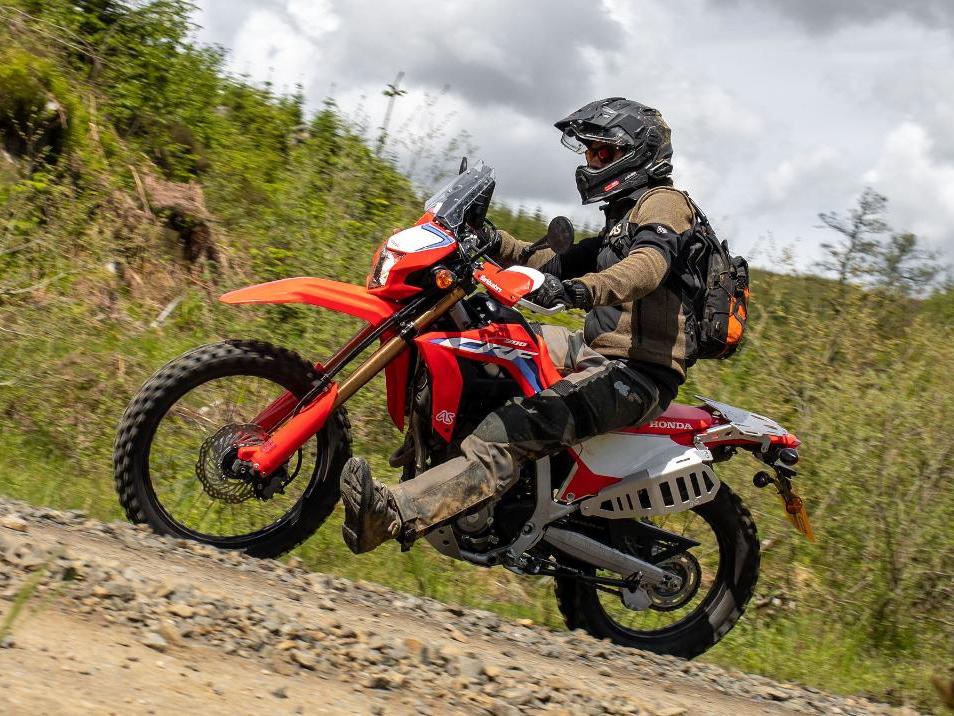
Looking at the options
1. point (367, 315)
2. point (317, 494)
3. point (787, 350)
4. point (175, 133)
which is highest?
point (175, 133)

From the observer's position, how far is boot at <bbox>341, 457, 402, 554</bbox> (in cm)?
482

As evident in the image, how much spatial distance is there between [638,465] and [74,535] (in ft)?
8.48

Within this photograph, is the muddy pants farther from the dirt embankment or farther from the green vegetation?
the green vegetation

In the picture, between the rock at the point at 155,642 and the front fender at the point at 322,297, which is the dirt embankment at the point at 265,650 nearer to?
the rock at the point at 155,642

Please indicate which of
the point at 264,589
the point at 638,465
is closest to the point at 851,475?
the point at 638,465

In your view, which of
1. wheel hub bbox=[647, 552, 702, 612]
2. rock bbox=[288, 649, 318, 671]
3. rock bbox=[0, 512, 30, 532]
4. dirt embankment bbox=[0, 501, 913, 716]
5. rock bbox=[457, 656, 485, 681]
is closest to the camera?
dirt embankment bbox=[0, 501, 913, 716]

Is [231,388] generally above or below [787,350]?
below

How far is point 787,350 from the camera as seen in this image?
31.9 feet

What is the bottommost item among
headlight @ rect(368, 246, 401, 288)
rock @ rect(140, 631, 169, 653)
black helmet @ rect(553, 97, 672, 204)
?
rock @ rect(140, 631, 169, 653)

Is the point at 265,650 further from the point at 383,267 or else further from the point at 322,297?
the point at 383,267

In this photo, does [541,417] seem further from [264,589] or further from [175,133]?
[175,133]

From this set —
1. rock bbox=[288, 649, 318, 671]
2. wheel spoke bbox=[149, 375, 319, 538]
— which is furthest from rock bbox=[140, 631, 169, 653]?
wheel spoke bbox=[149, 375, 319, 538]

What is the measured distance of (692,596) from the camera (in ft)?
19.1

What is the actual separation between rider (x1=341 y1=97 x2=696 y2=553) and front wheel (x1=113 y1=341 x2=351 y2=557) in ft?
1.63
